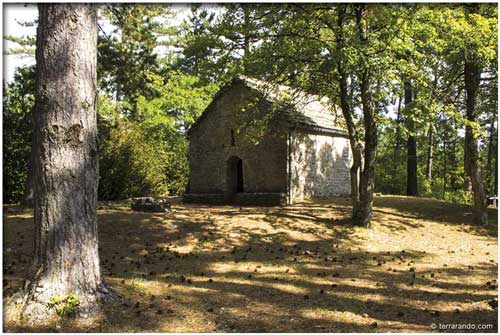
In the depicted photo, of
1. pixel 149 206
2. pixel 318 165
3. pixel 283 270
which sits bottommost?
pixel 283 270

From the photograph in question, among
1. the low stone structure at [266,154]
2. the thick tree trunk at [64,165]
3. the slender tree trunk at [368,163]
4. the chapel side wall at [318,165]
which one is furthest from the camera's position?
the chapel side wall at [318,165]

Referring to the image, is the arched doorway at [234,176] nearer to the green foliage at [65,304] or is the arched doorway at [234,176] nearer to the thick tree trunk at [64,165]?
the thick tree trunk at [64,165]

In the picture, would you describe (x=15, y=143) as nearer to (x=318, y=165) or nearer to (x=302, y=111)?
(x=302, y=111)

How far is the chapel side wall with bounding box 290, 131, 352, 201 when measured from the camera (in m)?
19.5

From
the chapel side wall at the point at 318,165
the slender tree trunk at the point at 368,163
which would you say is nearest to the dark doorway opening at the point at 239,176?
the chapel side wall at the point at 318,165

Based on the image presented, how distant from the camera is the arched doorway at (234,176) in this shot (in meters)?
20.9

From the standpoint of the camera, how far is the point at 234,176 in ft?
70.2

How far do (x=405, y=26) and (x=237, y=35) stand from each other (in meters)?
5.23

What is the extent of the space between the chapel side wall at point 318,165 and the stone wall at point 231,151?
76cm

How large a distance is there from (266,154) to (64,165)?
1422 cm

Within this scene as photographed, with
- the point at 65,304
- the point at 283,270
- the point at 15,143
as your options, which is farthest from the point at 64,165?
the point at 15,143

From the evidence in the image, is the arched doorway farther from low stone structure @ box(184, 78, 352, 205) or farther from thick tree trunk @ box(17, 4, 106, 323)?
thick tree trunk @ box(17, 4, 106, 323)

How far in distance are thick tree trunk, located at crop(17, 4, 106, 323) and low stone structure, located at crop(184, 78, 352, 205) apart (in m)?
11.5

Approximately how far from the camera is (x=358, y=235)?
43.7 feet
